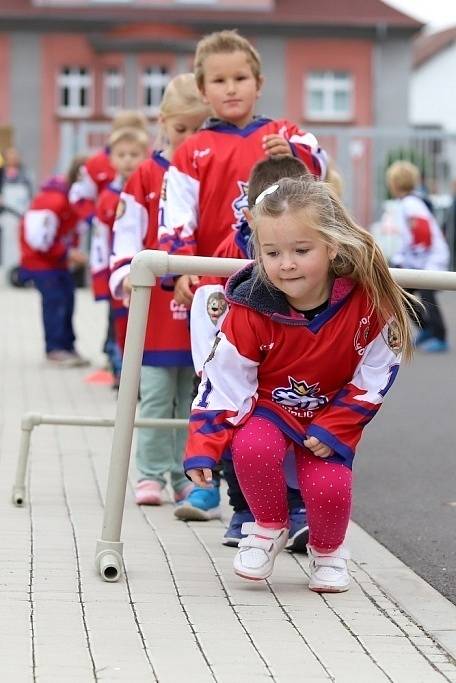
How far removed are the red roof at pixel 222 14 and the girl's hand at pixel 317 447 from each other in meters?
A: 49.4

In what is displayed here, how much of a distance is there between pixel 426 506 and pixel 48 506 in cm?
165

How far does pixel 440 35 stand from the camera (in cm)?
7538

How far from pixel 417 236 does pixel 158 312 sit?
29.4 feet

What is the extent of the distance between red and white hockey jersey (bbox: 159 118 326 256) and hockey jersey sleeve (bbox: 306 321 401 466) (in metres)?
1.20

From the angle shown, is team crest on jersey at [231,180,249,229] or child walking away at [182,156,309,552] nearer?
child walking away at [182,156,309,552]

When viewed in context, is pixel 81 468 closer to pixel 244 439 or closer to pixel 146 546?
pixel 146 546

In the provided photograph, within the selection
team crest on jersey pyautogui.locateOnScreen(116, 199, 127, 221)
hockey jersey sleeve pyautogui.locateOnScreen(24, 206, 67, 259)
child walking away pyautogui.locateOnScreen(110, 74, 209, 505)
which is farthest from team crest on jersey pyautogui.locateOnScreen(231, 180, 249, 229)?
hockey jersey sleeve pyautogui.locateOnScreen(24, 206, 67, 259)

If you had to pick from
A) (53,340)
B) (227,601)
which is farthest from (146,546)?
(53,340)

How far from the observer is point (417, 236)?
50.1 feet

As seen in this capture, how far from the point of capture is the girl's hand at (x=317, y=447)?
5.04 m

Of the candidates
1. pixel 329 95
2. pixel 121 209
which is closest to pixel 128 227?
pixel 121 209

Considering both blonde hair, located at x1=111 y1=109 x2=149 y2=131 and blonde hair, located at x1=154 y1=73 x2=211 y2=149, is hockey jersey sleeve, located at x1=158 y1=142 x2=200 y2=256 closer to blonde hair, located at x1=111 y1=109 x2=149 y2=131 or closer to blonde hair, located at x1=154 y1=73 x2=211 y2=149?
blonde hair, located at x1=154 y1=73 x2=211 y2=149

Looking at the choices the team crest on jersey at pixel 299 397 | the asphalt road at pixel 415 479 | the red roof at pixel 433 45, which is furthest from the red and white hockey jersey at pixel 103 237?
the red roof at pixel 433 45

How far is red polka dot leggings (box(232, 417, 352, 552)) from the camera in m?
5.02
